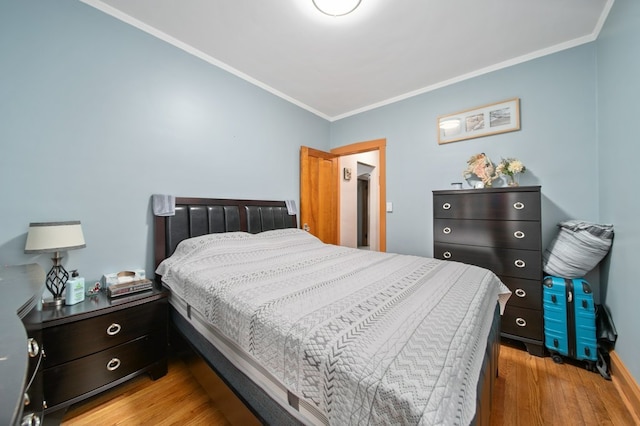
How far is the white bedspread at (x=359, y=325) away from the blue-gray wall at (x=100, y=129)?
2.23 ft

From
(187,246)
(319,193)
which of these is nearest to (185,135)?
(187,246)

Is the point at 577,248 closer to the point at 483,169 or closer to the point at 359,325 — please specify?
the point at 483,169

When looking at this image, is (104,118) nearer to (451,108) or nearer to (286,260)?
(286,260)

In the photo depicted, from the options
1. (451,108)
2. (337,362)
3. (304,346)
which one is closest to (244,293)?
(304,346)

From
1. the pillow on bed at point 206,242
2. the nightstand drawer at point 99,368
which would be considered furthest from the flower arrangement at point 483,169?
the nightstand drawer at point 99,368

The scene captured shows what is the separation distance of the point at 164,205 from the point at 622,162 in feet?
11.6

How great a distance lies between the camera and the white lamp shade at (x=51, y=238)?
1374mm

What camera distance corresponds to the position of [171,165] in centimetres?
215

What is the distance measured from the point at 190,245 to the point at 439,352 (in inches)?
74.9

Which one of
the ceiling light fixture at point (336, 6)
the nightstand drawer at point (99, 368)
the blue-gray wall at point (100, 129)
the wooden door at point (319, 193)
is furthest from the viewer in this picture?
the wooden door at point (319, 193)

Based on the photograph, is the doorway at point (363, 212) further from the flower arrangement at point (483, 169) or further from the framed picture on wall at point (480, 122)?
the flower arrangement at point (483, 169)

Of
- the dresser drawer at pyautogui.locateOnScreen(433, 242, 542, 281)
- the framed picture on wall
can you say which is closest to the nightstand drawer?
the dresser drawer at pyautogui.locateOnScreen(433, 242, 542, 281)

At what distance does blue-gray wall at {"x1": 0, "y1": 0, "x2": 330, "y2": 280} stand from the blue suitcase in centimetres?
310

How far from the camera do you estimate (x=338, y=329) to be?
84 cm
